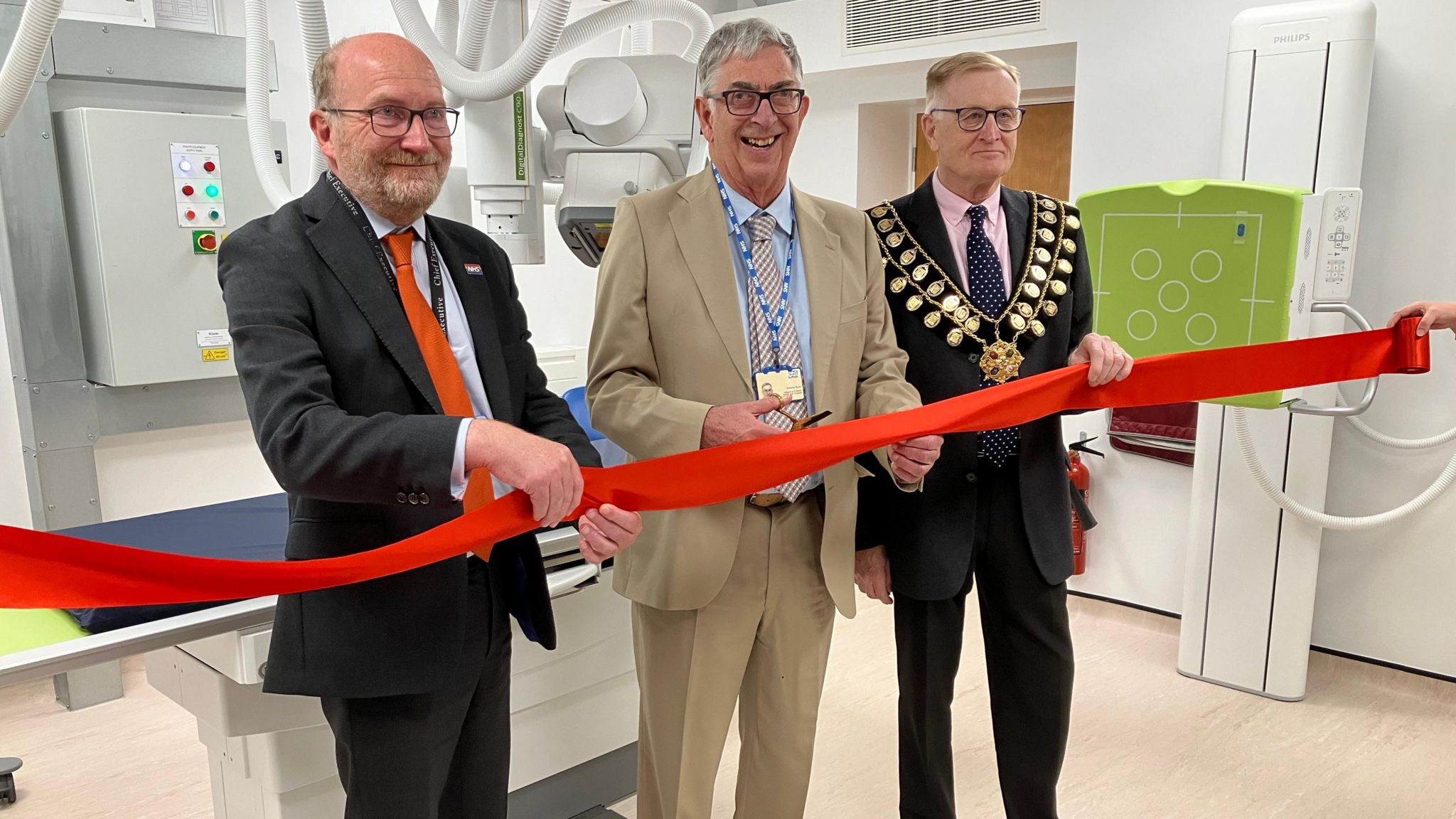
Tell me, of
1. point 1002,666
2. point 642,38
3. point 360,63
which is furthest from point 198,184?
point 1002,666

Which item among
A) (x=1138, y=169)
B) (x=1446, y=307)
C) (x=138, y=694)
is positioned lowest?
(x=138, y=694)

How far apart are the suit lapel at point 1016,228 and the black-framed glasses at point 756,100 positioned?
2.08 feet

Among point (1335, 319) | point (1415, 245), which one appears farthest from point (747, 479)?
point (1415, 245)

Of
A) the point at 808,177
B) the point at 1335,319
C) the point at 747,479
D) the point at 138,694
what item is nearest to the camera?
the point at 747,479

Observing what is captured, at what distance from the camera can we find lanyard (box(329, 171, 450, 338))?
1.56 metres

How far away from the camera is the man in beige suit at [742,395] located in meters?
1.87

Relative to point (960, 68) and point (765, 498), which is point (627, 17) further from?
point (765, 498)

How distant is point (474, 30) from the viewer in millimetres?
2309

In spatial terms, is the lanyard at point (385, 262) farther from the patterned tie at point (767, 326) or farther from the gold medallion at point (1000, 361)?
the gold medallion at point (1000, 361)

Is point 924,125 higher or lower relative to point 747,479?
higher

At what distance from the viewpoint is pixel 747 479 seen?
178cm

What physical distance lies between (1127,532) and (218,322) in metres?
3.78

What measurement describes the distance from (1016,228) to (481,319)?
1.21 m

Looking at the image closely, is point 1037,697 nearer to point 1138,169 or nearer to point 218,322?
point 1138,169
